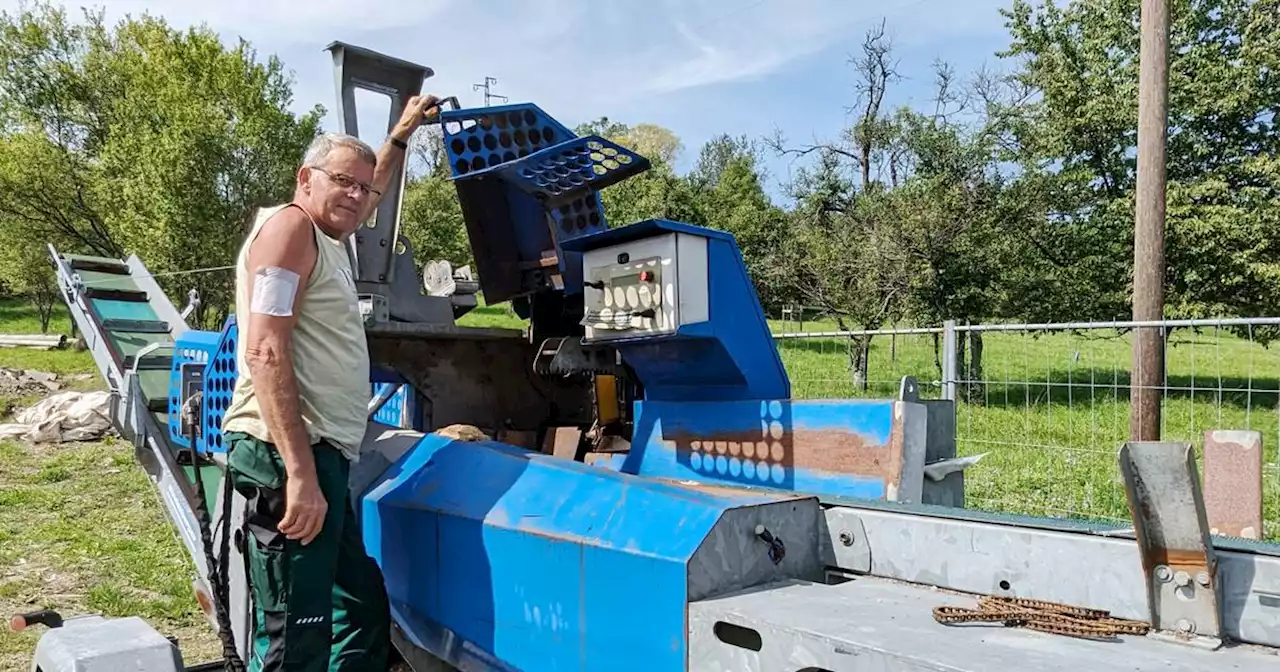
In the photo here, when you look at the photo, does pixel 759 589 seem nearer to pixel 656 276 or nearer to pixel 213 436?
pixel 656 276

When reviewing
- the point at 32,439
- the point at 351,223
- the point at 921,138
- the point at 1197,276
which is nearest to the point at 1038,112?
the point at 921,138

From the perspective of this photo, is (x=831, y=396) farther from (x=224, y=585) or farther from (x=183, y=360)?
(x=224, y=585)

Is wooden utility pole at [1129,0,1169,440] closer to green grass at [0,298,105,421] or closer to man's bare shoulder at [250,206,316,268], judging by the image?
man's bare shoulder at [250,206,316,268]

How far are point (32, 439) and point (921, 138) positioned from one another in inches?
632

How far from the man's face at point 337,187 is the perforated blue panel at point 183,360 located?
1.62m

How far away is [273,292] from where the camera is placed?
7.89 ft

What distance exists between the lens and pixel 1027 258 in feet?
59.1

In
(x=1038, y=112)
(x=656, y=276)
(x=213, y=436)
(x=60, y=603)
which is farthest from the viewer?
(x=1038, y=112)

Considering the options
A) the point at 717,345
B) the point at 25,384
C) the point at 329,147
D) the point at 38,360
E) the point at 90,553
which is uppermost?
the point at 329,147

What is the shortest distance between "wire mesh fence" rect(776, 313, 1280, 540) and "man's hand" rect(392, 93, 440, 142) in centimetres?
294

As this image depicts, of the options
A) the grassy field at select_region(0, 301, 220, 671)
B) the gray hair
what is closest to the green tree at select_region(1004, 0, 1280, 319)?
the grassy field at select_region(0, 301, 220, 671)

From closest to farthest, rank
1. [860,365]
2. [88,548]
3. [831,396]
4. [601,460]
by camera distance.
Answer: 1. [601,460]
2. [88,548]
3. [831,396]
4. [860,365]

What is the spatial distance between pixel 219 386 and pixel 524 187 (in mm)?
1408

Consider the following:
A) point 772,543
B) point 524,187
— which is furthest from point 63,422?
→ point 772,543
